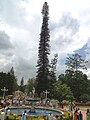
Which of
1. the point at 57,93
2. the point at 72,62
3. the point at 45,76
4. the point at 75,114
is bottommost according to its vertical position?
the point at 75,114

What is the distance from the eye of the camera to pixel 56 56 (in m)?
69.4

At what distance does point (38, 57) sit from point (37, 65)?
1959 mm

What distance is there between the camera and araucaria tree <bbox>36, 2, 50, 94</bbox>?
180 ft

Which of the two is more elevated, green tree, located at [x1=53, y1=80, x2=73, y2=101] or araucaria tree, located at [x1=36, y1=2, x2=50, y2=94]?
araucaria tree, located at [x1=36, y1=2, x2=50, y2=94]

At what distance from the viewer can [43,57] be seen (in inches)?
2280

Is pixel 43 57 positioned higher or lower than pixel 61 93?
higher

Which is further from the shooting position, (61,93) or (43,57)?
(43,57)

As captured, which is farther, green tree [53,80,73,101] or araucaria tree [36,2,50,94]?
araucaria tree [36,2,50,94]

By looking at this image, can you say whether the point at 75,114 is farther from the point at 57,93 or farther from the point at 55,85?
the point at 55,85

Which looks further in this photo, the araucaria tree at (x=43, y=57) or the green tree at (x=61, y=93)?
the araucaria tree at (x=43, y=57)

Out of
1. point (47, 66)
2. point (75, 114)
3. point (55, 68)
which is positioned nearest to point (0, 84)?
point (55, 68)

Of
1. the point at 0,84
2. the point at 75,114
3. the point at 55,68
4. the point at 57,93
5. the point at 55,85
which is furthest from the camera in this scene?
the point at 0,84

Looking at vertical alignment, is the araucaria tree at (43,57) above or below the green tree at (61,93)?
above

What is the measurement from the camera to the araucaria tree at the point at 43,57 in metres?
55.0
